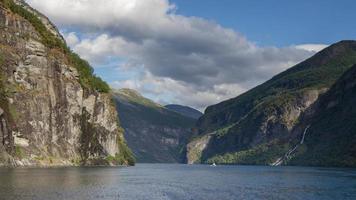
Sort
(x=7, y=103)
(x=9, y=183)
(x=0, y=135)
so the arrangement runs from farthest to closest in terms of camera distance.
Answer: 1. (x=7, y=103)
2. (x=0, y=135)
3. (x=9, y=183)

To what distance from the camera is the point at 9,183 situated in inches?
3745

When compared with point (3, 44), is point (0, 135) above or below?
below

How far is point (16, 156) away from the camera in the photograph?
173 m

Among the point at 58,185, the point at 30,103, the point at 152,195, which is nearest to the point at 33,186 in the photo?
the point at 58,185

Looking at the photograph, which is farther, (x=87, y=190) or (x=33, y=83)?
(x=33, y=83)

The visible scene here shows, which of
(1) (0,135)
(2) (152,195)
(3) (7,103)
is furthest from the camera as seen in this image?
(3) (7,103)

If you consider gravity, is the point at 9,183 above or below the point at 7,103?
below

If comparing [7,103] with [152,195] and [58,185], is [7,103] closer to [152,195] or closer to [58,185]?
[58,185]

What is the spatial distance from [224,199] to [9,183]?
122 feet

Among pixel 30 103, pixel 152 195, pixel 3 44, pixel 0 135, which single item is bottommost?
pixel 152 195

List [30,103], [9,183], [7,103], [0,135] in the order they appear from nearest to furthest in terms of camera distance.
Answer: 1. [9,183]
2. [0,135]
3. [7,103]
4. [30,103]

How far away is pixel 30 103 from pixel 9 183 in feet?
333

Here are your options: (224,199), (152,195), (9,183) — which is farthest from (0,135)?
(224,199)

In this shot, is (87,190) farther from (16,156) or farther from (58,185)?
(16,156)
